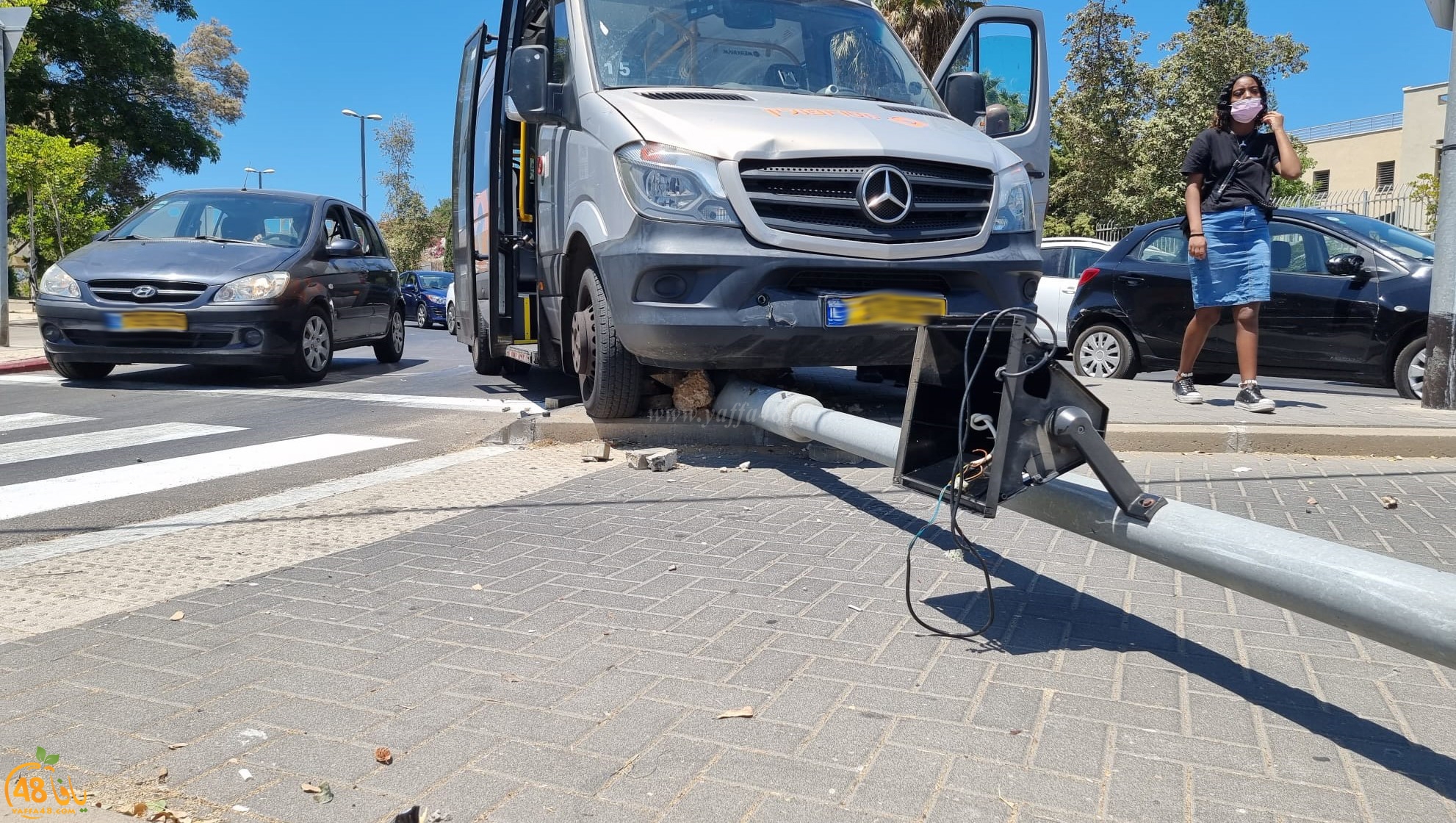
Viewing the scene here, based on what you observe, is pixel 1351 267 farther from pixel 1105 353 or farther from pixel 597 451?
pixel 597 451

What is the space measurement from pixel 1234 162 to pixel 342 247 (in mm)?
7538

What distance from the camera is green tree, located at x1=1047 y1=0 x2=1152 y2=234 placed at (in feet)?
103

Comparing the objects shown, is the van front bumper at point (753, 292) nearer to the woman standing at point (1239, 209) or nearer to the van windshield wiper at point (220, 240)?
the woman standing at point (1239, 209)

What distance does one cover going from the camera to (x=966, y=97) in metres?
6.77

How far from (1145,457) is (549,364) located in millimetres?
3772

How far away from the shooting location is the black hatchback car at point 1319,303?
8.36 meters

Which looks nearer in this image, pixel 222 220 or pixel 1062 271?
pixel 222 220

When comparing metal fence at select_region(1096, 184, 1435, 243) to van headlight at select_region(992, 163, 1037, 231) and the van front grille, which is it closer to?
van headlight at select_region(992, 163, 1037, 231)

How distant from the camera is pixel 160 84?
140ft

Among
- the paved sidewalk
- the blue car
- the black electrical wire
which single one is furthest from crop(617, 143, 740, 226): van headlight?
the blue car

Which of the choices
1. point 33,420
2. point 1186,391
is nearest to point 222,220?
point 33,420

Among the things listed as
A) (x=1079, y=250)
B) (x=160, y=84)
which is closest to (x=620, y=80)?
(x=1079, y=250)

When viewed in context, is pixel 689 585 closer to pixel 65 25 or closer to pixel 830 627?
pixel 830 627

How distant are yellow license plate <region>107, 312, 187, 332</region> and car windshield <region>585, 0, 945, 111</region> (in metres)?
4.69
